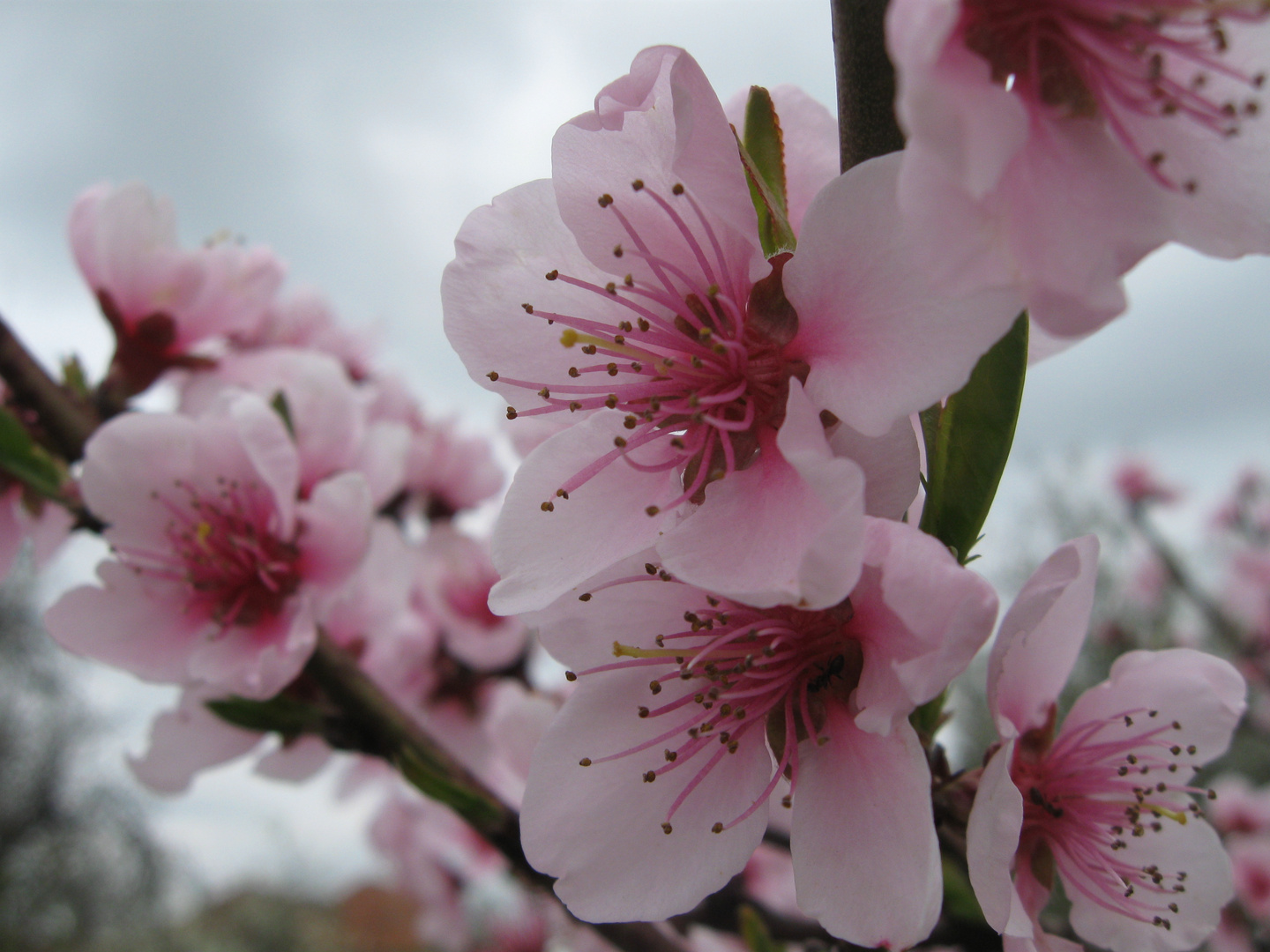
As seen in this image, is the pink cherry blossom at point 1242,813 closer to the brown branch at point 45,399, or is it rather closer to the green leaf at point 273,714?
the green leaf at point 273,714

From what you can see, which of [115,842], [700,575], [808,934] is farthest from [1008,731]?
[115,842]

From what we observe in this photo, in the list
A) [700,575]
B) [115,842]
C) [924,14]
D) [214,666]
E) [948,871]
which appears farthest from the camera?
[115,842]

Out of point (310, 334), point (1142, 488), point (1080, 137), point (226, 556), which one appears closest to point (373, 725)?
Answer: point (226, 556)

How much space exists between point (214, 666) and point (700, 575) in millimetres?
718

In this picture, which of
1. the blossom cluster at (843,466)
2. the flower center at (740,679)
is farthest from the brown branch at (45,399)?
the flower center at (740,679)

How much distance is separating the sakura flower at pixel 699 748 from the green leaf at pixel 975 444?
94 millimetres

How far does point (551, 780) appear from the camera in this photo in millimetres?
590

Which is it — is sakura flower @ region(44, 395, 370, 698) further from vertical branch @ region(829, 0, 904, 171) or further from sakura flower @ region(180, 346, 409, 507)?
vertical branch @ region(829, 0, 904, 171)

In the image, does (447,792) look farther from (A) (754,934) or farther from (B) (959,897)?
(B) (959,897)

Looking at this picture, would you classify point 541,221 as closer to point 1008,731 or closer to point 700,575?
point 700,575

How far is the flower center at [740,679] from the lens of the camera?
0.58 meters

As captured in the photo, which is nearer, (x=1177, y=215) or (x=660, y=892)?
(x=1177, y=215)

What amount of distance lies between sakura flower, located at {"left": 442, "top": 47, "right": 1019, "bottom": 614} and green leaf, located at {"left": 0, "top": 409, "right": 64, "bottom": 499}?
68 centimetres

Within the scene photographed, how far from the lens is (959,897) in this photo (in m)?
0.79
